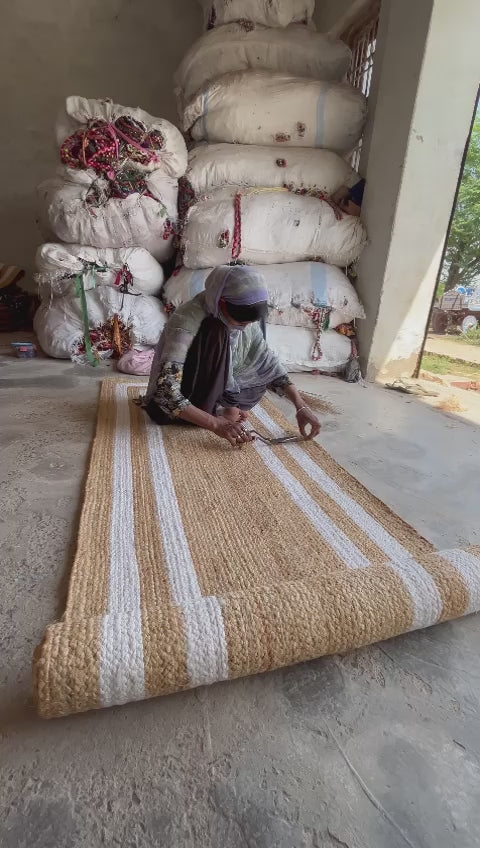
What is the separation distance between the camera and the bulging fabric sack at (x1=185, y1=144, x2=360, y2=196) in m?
2.60

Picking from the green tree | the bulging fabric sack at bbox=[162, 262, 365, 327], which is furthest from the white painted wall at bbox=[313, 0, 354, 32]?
the green tree

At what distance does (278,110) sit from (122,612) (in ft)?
9.15

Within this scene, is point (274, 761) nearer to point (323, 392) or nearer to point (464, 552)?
point (464, 552)

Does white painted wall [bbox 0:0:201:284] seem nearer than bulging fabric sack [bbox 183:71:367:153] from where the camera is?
No

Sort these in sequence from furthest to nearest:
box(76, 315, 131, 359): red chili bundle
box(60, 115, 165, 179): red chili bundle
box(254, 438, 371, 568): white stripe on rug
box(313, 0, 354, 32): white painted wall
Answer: box(313, 0, 354, 32): white painted wall, box(76, 315, 131, 359): red chili bundle, box(60, 115, 165, 179): red chili bundle, box(254, 438, 371, 568): white stripe on rug

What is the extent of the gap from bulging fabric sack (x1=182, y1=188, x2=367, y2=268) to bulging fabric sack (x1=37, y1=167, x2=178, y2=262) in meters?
0.17

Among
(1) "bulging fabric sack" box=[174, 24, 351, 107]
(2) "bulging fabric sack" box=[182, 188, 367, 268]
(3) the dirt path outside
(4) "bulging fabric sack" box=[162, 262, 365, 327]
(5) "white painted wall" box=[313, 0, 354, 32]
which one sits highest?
(5) "white painted wall" box=[313, 0, 354, 32]

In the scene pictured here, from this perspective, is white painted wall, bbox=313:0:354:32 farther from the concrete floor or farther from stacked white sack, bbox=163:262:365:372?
the concrete floor

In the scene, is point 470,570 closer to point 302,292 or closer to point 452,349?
point 302,292

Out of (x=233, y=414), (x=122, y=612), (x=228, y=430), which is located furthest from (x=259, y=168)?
(x=122, y=612)

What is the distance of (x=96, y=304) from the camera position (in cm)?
260

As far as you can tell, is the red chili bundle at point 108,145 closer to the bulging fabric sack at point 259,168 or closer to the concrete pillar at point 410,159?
the bulging fabric sack at point 259,168

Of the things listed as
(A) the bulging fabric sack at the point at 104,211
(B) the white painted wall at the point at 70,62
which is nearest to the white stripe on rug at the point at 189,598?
(A) the bulging fabric sack at the point at 104,211

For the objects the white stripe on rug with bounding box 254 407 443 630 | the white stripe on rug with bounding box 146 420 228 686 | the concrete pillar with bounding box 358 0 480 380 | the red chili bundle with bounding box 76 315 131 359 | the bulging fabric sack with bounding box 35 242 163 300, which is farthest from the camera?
the red chili bundle with bounding box 76 315 131 359
